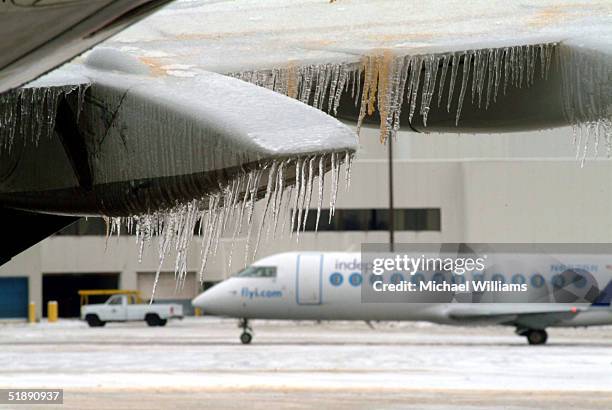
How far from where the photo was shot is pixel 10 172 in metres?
6.13

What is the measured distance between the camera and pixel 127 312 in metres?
44.7

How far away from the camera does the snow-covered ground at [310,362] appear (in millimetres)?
19141

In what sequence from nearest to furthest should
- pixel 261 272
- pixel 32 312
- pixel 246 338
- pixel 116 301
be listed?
pixel 246 338, pixel 261 272, pixel 116 301, pixel 32 312

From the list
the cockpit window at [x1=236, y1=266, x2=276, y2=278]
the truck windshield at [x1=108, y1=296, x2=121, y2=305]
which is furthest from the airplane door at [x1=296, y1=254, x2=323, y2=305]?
the truck windshield at [x1=108, y1=296, x2=121, y2=305]

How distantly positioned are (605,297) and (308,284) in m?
8.93

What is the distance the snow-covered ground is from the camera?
1914 centimetres

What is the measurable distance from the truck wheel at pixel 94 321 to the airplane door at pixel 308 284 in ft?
51.6

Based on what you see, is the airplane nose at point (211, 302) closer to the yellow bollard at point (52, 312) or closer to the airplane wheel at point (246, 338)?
the airplane wheel at point (246, 338)

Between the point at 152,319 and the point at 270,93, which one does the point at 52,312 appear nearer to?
the point at 152,319

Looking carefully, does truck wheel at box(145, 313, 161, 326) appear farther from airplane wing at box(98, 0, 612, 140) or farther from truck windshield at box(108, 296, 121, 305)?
airplane wing at box(98, 0, 612, 140)

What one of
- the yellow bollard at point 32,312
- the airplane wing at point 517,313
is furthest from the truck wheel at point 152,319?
the airplane wing at point 517,313

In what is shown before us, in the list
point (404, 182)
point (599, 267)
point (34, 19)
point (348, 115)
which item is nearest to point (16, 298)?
point (404, 182)

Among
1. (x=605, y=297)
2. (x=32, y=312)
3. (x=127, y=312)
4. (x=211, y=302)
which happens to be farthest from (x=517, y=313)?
(x=32, y=312)

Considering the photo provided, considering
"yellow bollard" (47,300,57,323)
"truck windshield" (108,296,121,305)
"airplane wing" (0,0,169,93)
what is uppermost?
"airplane wing" (0,0,169,93)
